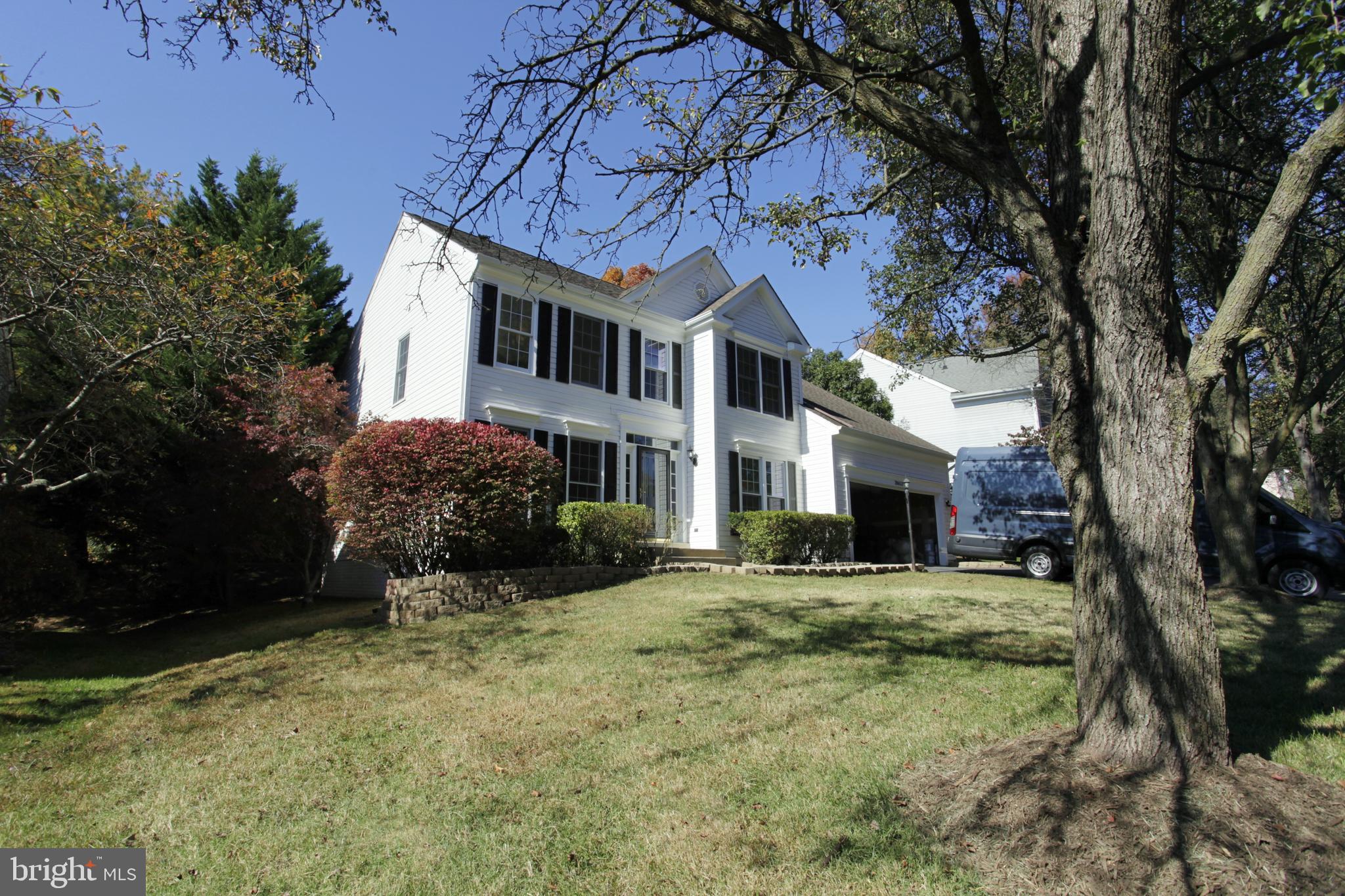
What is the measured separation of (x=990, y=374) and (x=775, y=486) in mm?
14020

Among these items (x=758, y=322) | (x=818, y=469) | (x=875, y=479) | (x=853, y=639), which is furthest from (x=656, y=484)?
(x=853, y=639)

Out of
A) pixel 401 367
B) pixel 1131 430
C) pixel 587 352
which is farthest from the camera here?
pixel 401 367

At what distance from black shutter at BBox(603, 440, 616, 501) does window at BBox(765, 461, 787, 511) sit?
4.31m

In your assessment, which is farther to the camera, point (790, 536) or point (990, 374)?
point (990, 374)

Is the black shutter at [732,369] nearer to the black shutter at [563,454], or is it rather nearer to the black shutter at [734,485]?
the black shutter at [734,485]

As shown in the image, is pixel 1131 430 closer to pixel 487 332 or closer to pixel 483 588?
pixel 483 588

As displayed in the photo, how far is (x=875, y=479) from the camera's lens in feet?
62.4

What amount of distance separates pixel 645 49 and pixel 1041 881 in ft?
18.3

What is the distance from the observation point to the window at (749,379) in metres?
17.3

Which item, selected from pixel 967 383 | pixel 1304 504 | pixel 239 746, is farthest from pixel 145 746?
pixel 1304 504

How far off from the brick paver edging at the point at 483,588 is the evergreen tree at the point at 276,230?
1115 centimetres

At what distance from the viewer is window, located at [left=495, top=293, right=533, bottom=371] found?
13.7m

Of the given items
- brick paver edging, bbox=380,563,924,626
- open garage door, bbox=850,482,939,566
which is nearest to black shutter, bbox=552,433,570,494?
brick paver edging, bbox=380,563,924,626

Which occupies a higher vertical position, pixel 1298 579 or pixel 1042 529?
pixel 1042 529
